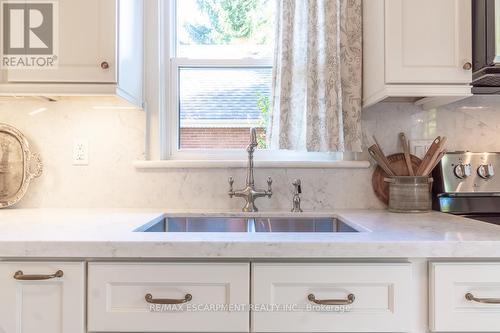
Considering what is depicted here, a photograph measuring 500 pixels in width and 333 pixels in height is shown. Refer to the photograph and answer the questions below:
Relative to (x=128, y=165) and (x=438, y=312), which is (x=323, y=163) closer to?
(x=438, y=312)

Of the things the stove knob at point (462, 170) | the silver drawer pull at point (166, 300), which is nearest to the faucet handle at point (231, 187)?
the silver drawer pull at point (166, 300)

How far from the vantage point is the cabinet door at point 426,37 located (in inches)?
49.1

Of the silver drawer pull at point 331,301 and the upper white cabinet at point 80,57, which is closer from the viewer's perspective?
the silver drawer pull at point 331,301

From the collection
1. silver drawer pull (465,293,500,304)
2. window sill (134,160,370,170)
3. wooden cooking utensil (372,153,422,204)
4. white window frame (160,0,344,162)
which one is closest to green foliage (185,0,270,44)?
white window frame (160,0,344,162)

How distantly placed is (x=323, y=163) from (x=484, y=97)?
82 centimetres

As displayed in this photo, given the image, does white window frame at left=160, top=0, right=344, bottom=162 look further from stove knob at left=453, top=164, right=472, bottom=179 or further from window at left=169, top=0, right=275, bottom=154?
stove knob at left=453, top=164, right=472, bottom=179

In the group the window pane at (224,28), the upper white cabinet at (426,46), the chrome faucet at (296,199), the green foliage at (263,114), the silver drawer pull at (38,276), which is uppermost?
the window pane at (224,28)

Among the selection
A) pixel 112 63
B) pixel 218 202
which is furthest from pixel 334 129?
pixel 112 63

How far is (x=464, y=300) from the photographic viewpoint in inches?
36.6

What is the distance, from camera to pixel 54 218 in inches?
51.1

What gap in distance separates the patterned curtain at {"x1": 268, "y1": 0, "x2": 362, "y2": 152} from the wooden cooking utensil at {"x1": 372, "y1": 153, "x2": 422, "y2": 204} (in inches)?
7.1

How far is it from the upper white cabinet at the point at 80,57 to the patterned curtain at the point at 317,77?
0.68 metres

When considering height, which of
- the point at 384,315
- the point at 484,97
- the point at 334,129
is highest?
the point at 484,97

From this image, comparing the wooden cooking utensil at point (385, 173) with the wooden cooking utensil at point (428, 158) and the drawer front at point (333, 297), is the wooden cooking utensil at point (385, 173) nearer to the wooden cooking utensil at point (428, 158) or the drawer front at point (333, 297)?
the wooden cooking utensil at point (428, 158)
